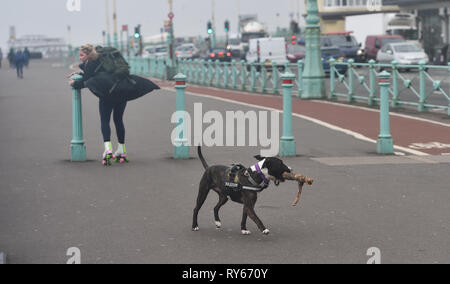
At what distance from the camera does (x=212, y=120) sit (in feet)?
63.3

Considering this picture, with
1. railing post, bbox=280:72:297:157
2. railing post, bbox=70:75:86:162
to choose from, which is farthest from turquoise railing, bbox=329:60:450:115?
railing post, bbox=70:75:86:162

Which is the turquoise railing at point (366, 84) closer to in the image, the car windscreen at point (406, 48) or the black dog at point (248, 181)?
the car windscreen at point (406, 48)

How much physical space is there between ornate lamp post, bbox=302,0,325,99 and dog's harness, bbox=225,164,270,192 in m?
17.4

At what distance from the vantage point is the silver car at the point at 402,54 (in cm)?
4328

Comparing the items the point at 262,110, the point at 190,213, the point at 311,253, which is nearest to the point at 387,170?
the point at 190,213

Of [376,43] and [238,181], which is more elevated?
[376,43]

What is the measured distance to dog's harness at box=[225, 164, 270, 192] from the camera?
→ 7.40 m

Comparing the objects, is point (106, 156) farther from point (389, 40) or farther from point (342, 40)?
point (389, 40)

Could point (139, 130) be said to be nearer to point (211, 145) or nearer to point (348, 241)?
point (211, 145)

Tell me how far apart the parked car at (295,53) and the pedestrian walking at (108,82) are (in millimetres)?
35569

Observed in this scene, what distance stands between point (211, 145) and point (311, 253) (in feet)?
24.7

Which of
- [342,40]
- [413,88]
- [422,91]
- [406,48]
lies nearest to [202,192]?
[422,91]

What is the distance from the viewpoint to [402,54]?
43688 mm

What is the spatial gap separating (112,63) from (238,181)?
5027mm
